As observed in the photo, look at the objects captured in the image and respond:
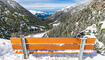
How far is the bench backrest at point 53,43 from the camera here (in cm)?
542

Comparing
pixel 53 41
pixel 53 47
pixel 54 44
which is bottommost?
pixel 53 47

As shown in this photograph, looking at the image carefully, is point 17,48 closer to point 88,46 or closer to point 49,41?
point 49,41

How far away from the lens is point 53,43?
550cm

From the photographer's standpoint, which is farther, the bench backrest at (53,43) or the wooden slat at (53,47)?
the wooden slat at (53,47)

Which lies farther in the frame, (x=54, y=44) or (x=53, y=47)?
(x=53, y=47)

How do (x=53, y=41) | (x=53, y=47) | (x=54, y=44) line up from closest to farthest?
(x=53, y=41) → (x=54, y=44) → (x=53, y=47)

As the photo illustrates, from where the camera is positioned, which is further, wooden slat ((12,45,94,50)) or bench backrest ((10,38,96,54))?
wooden slat ((12,45,94,50))

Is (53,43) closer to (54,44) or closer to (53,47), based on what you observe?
(54,44)

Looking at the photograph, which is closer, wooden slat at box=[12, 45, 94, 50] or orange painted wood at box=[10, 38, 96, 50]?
orange painted wood at box=[10, 38, 96, 50]

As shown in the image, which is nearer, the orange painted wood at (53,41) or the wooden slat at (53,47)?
the orange painted wood at (53,41)

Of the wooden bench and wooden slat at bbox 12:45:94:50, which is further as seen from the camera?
wooden slat at bbox 12:45:94:50

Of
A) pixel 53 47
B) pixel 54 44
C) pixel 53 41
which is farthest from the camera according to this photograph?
pixel 53 47

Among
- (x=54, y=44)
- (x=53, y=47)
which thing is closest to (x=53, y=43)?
(x=54, y=44)

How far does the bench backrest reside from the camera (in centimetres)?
542
